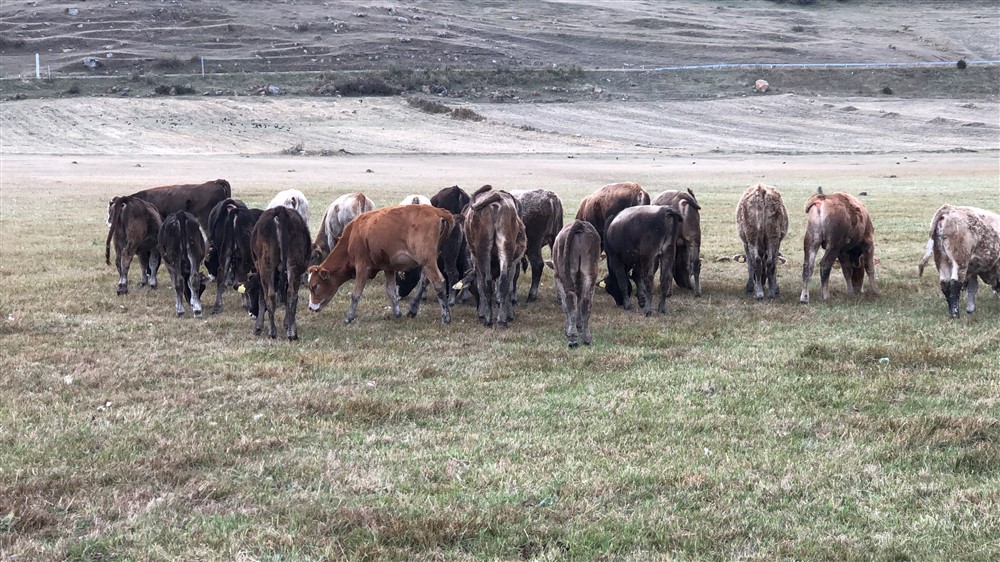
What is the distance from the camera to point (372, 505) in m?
6.12

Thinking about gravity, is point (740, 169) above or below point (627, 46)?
below

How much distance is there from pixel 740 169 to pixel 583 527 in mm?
38749

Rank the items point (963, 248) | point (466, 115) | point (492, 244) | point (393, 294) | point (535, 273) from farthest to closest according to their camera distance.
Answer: point (466, 115)
point (535, 273)
point (393, 294)
point (492, 244)
point (963, 248)

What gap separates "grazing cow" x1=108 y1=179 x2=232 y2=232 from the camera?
16.0m

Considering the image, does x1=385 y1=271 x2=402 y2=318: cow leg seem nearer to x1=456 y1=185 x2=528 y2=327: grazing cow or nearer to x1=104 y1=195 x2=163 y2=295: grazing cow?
x1=456 y1=185 x2=528 y2=327: grazing cow

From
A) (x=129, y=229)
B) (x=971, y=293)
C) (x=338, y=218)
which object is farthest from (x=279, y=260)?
→ (x=971, y=293)

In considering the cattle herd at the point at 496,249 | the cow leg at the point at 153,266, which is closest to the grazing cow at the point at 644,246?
the cattle herd at the point at 496,249

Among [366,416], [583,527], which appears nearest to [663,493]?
[583,527]

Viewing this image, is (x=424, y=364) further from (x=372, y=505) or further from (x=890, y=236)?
(x=890, y=236)

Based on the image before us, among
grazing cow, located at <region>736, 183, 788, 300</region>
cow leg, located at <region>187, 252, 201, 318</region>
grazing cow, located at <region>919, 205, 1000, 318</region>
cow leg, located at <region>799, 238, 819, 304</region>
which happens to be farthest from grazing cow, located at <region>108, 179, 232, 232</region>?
grazing cow, located at <region>919, 205, 1000, 318</region>

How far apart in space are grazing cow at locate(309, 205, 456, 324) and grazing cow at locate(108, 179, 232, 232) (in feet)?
14.7

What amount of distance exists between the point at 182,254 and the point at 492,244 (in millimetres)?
3934

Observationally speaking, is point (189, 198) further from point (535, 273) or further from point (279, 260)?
point (535, 273)

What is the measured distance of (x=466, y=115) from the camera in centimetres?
6538
